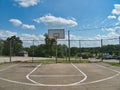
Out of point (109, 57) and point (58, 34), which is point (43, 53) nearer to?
point (109, 57)

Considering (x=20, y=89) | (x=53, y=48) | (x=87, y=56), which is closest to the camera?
(x=20, y=89)

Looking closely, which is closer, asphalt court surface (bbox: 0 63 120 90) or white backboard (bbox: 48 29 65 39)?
asphalt court surface (bbox: 0 63 120 90)

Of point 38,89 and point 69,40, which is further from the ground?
point 69,40

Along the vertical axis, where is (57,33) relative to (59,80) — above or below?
above

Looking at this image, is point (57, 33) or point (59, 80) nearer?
point (59, 80)

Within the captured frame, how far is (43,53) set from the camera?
49.8 metres

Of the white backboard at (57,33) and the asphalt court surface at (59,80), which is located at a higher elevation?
the white backboard at (57,33)

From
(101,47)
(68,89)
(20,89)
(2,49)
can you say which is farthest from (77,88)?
(2,49)

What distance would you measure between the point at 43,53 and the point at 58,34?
1862 cm

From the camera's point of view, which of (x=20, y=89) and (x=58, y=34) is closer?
(x=20, y=89)

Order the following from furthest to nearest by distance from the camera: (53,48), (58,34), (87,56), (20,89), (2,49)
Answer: (87,56) → (53,48) → (2,49) → (58,34) → (20,89)

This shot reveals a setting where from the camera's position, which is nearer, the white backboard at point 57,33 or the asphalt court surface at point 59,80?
the asphalt court surface at point 59,80

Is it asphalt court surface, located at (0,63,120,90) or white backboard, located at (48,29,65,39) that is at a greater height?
white backboard, located at (48,29,65,39)

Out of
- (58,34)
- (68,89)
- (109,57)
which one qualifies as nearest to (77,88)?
(68,89)
